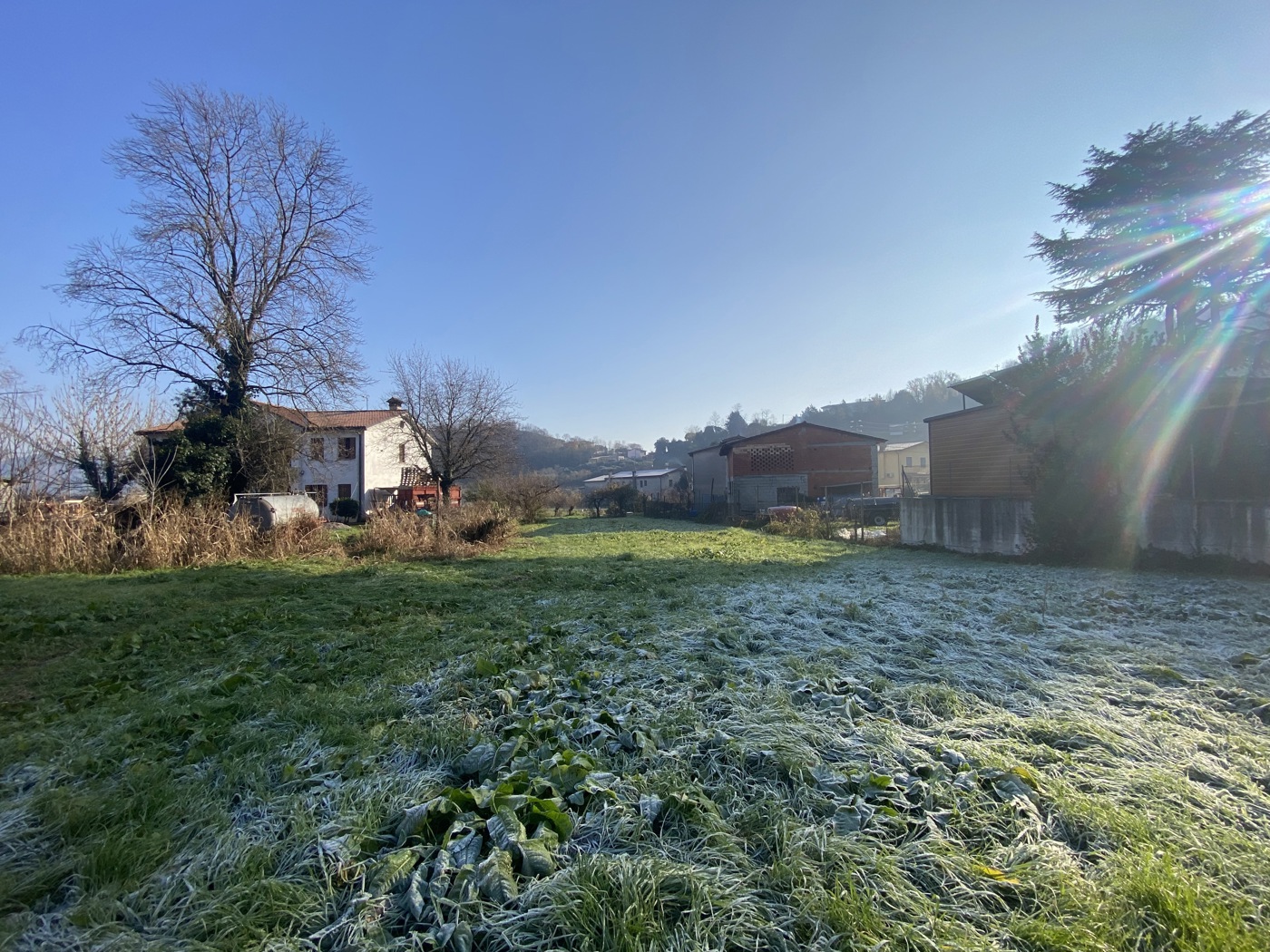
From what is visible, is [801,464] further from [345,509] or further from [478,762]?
[478,762]

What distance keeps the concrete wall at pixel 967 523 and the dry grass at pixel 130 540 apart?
14.6 m

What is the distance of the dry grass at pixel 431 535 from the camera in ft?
40.0

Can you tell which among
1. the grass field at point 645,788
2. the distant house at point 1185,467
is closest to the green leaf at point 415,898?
the grass field at point 645,788

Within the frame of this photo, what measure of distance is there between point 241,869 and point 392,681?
200 cm

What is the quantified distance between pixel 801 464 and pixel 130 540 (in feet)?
92.5

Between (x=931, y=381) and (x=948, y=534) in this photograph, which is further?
(x=931, y=381)

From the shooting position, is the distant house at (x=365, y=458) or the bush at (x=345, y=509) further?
the distant house at (x=365, y=458)

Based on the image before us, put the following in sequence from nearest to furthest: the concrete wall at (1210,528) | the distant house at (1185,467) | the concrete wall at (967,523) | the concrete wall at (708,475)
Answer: the concrete wall at (1210,528) → the distant house at (1185,467) → the concrete wall at (967,523) → the concrete wall at (708,475)

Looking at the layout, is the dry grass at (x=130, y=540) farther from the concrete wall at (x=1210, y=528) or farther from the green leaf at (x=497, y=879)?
the concrete wall at (x=1210, y=528)

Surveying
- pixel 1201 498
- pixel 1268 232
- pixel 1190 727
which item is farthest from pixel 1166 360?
pixel 1268 232

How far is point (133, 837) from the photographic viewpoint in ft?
6.51

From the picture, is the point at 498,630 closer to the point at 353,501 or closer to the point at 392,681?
the point at 392,681

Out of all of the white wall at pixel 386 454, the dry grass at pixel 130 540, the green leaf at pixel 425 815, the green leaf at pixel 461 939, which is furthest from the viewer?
the white wall at pixel 386 454

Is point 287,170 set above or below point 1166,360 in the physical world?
above
